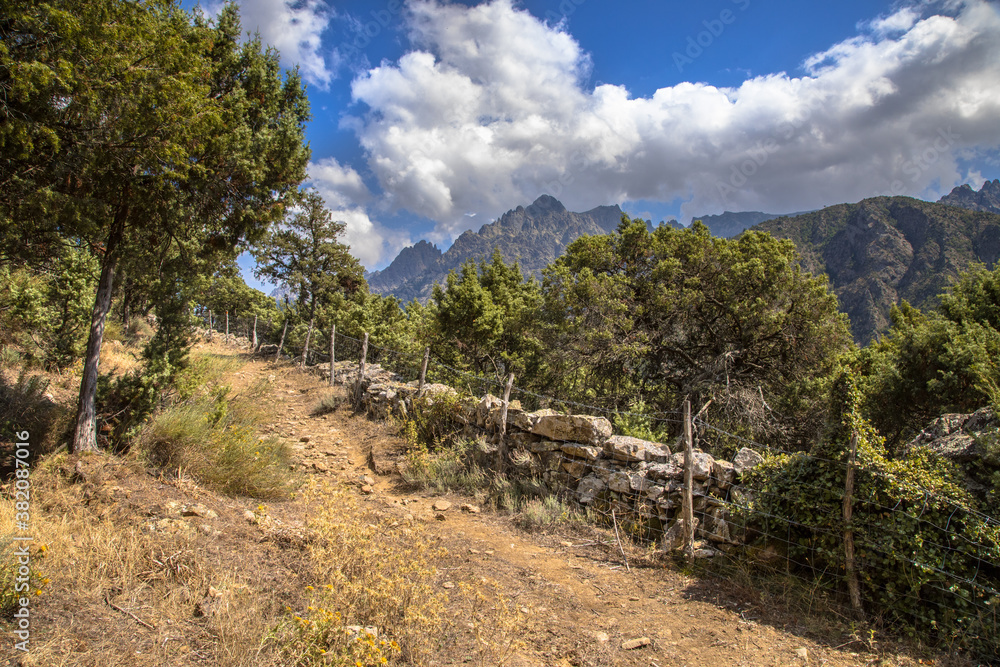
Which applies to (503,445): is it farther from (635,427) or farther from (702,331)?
(702,331)

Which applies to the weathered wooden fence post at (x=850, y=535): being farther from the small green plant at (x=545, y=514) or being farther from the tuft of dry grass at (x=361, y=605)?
the tuft of dry grass at (x=361, y=605)

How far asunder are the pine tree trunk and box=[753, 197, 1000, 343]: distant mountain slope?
9047cm

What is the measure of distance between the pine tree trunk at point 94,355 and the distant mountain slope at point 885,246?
9047 cm

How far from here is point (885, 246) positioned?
340 ft

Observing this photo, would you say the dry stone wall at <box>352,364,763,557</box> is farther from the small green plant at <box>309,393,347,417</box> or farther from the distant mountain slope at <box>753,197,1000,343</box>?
the distant mountain slope at <box>753,197,1000,343</box>

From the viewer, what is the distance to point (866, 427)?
14.2 ft

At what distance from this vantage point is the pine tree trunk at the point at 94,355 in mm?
5023

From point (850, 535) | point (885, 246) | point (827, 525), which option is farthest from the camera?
point (885, 246)

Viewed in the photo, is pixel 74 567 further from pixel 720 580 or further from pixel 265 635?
pixel 720 580

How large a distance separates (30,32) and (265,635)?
5.35 metres

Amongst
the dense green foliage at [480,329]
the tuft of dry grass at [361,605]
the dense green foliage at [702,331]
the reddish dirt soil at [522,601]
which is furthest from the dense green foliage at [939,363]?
the dense green foliage at [480,329]

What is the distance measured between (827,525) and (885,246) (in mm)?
135309

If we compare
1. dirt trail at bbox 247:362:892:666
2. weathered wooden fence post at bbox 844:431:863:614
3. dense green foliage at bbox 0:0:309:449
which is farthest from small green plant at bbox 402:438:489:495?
weathered wooden fence post at bbox 844:431:863:614

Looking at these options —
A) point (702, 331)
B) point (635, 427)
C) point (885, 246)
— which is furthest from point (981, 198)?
point (635, 427)
